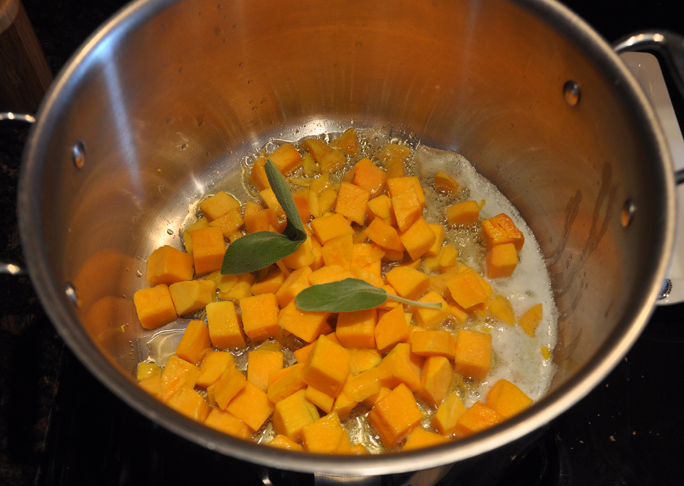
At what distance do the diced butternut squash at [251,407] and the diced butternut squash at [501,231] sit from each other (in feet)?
2.17

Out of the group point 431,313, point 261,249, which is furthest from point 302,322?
point 431,313

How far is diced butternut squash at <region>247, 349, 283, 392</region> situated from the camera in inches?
46.6

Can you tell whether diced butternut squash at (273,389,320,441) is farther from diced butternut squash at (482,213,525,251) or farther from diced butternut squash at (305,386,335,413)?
diced butternut squash at (482,213,525,251)

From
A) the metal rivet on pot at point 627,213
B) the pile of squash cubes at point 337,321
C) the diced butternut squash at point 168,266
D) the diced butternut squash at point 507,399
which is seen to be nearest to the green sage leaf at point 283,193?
the pile of squash cubes at point 337,321

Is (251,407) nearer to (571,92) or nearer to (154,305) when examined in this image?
(154,305)

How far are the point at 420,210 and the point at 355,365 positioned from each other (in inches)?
16.3

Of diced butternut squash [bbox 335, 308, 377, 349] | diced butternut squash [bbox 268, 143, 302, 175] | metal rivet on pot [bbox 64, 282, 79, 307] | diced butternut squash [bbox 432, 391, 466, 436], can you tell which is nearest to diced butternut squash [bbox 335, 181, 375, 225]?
diced butternut squash [bbox 268, 143, 302, 175]

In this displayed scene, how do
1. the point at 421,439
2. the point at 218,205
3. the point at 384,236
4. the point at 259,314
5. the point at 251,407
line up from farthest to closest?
the point at 218,205 → the point at 384,236 → the point at 259,314 → the point at 251,407 → the point at 421,439

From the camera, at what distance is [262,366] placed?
3.90 ft

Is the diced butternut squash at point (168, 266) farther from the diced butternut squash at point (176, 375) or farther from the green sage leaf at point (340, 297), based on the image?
the green sage leaf at point (340, 297)

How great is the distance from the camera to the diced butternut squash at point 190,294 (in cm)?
131

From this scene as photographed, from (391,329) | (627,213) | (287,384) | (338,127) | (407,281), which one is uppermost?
(338,127)

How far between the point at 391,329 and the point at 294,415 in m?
0.27

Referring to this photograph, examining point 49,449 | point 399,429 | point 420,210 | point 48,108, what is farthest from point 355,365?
point 48,108
